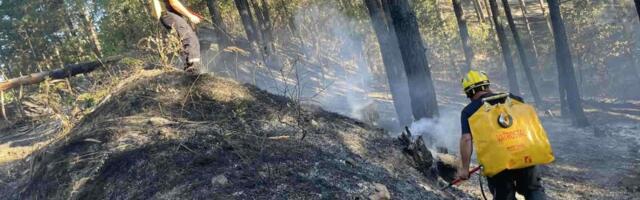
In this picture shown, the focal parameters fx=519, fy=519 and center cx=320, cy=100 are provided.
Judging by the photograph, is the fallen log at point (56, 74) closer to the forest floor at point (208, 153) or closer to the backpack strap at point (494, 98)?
the forest floor at point (208, 153)

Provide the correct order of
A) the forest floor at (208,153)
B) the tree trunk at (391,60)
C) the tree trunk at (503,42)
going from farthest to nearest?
the tree trunk at (503,42), the tree trunk at (391,60), the forest floor at (208,153)

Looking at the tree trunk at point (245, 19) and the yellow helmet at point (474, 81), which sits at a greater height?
the tree trunk at point (245, 19)

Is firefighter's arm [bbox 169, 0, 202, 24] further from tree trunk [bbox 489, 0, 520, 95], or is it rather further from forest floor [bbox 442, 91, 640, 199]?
tree trunk [bbox 489, 0, 520, 95]

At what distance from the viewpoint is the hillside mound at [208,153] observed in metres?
4.57

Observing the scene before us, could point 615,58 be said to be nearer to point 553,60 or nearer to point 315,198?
point 553,60

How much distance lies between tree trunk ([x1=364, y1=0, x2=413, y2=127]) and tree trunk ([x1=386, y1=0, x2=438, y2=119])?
3028 millimetres

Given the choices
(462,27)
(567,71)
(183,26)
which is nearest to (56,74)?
(183,26)

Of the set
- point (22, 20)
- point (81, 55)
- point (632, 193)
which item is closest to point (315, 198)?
point (632, 193)

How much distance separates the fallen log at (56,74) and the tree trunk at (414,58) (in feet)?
20.1

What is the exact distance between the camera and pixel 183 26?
303 inches

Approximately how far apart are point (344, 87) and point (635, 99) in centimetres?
1653

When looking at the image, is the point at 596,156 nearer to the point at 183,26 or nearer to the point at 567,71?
the point at 567,71

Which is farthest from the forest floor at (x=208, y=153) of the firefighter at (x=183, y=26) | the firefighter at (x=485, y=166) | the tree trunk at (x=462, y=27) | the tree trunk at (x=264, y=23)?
the tree trunk at (x=264, y=23)

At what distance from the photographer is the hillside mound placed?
4.57 meters
